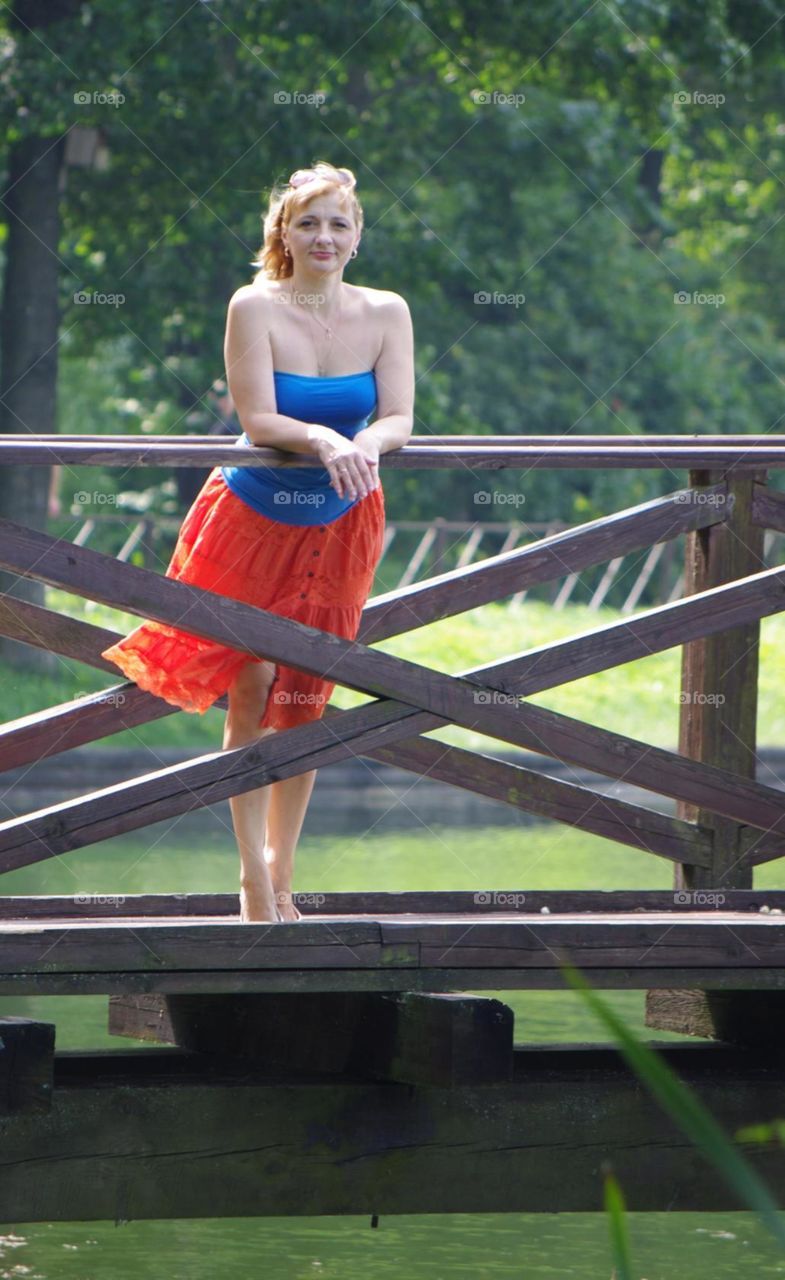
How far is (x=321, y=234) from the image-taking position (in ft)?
13.9

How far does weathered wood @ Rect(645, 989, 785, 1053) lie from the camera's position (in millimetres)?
4730

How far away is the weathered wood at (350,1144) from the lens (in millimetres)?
4078

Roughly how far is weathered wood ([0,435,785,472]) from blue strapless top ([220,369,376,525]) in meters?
0.11

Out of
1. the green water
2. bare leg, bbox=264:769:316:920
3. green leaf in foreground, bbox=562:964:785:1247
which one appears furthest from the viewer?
the green water

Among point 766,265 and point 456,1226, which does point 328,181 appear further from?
point 766,265

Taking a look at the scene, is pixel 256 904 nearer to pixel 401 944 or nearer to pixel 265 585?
pixel 401 944

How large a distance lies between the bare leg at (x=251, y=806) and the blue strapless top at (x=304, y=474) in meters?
0.32

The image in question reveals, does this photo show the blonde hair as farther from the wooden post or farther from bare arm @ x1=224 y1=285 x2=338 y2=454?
the wooden post

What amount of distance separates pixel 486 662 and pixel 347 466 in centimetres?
1159

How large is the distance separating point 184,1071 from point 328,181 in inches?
70.5

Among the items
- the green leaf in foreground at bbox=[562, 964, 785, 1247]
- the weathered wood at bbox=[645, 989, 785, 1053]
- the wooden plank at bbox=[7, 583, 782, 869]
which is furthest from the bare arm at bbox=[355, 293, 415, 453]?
the green leaf in foreground at bbox=[562, 964, 785, 1247]

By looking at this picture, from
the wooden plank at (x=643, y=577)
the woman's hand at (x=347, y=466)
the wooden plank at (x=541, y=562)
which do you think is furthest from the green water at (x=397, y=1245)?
the wooden plank at (x=643, y=577)

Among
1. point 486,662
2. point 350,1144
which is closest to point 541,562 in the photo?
point 350,1144

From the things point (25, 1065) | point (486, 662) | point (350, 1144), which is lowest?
point (350, 1144)
